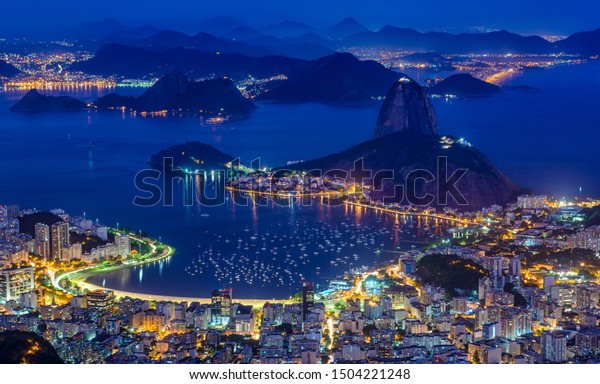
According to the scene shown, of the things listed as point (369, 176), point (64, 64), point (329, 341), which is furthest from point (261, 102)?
point (329, 341)

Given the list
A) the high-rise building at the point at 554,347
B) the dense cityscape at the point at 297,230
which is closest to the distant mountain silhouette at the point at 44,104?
the dense cityscape at the point at 297,230

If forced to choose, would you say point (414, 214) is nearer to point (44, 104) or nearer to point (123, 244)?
point (123, 244)

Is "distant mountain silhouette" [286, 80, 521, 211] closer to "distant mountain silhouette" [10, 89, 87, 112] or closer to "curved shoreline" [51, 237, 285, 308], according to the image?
"curved shoreline" [51, 237, 285, 308]

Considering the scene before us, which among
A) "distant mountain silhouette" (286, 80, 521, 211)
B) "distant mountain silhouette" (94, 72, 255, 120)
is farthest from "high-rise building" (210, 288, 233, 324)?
"distant mountain silhouette" (94, 72, 255, 120)

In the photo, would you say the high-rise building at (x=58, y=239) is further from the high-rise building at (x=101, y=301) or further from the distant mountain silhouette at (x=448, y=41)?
the distant mountain silhouette at (x=448, y=41)

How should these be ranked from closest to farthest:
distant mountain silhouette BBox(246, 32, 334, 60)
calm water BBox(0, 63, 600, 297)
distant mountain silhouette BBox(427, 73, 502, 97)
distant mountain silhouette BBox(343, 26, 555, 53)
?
calm water BBox(0, 63, 600, 297), distant mountain silhouette BBox(427, 73, 502, 97), distant mountain silhouette BBox(343, 26, 555, 53), distant mountain silhouette BBox(246, 32, 334, 60)

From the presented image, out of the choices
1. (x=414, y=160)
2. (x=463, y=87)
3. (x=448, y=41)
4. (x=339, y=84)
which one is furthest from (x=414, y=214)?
(x=448, y=41)

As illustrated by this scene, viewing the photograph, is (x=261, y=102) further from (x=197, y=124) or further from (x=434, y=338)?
(x=434, y=338)
